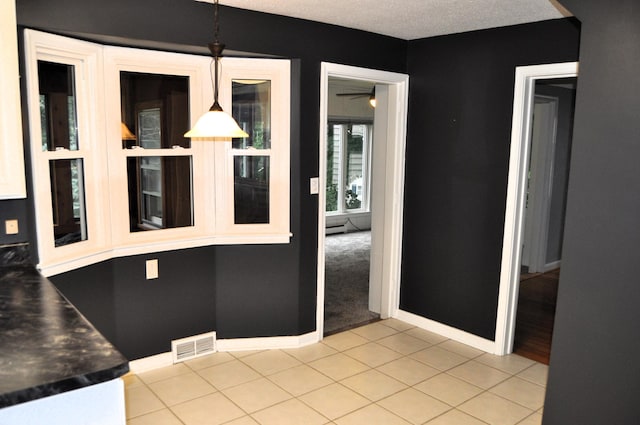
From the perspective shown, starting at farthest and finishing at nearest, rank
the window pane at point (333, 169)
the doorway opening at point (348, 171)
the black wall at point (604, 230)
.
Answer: the window pane at point (333, 169) → the doorway opening at point (348, 171) → the black wall at point (604, 230)

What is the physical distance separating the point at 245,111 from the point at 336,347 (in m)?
2.01

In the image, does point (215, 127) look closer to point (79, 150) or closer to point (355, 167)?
point (79, 150)

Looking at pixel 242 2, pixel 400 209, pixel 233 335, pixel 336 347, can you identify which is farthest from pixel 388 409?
pixel 242 2

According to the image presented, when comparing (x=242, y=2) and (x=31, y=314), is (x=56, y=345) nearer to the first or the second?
(x=31, y=314)

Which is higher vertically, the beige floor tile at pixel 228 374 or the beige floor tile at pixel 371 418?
the beige floor tile at pixel 228 374

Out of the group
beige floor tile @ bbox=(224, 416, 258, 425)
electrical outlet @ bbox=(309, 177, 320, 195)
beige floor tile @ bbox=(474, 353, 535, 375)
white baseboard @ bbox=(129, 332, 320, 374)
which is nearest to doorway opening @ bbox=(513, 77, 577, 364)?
beige floor tile @ bbox=(474, 353, 535, 375)

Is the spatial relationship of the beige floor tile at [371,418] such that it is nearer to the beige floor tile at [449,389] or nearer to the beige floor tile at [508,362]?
the beige floor tile at [449,389]

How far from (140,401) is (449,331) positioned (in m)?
2.55

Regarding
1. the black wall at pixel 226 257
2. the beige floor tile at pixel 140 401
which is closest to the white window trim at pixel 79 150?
the black wall at pixel 226 257

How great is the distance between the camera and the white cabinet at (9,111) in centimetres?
223

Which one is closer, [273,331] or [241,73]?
[241,73]

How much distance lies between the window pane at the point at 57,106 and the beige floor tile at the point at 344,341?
243 cm

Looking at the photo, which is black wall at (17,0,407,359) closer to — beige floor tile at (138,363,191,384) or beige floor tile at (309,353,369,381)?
beige floor tile at (138,363,191,384)

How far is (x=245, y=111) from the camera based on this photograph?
383cm
